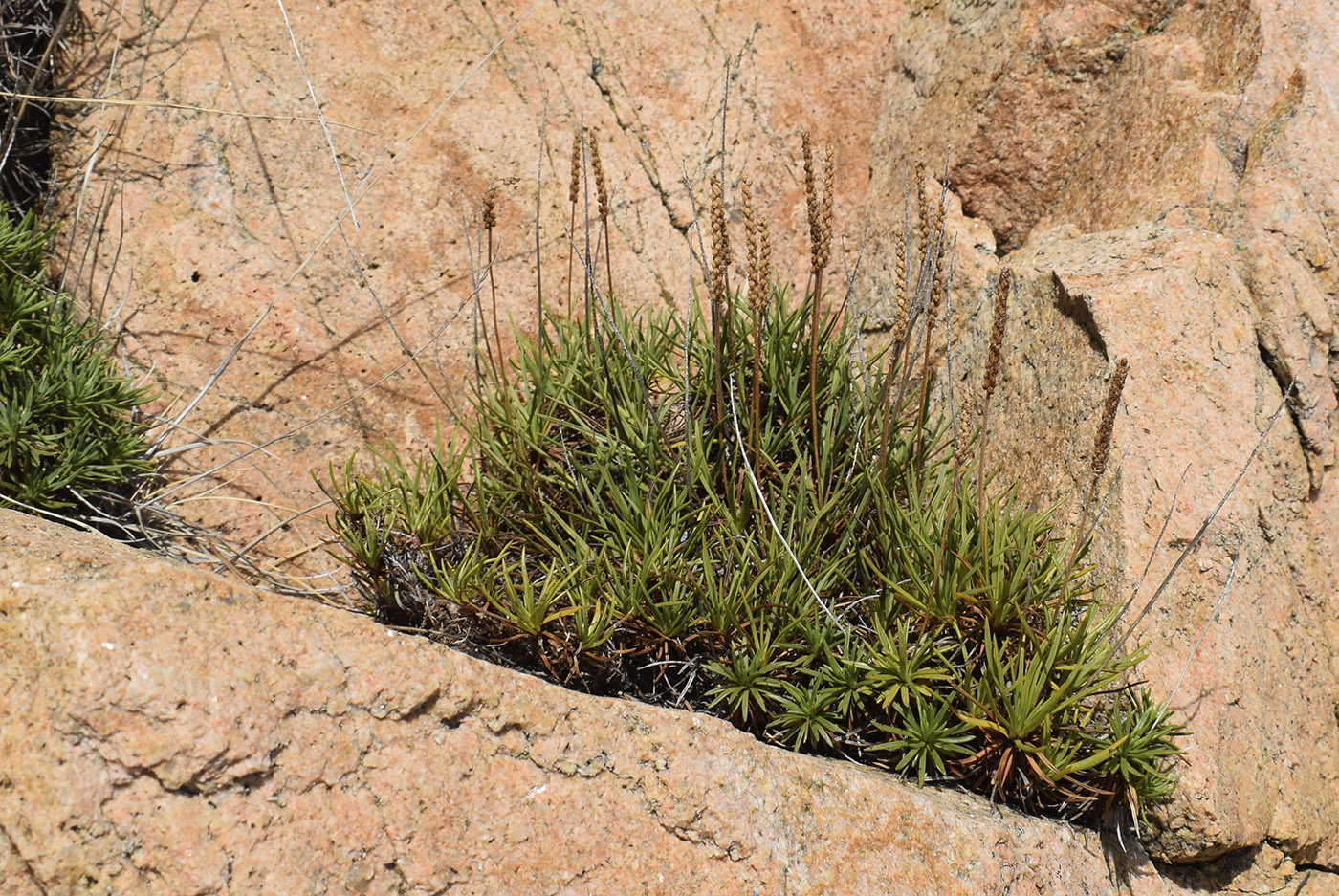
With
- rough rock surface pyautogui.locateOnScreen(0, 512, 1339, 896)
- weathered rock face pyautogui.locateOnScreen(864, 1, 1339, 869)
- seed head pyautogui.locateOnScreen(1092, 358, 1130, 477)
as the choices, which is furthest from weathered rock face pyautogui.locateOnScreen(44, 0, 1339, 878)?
seed head pyautogui.locateOnScreen(1092, 358, 1130, 477)

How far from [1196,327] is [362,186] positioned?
248cm

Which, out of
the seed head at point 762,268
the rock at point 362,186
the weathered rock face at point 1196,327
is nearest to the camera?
the seed head at point 762,268

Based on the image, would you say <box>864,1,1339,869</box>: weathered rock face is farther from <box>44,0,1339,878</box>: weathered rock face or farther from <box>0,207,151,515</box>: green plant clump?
<box>0,207,151,515</box>: green plant clump

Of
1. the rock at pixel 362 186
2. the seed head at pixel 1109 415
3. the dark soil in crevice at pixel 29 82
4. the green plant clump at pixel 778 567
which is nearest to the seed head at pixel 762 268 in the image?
the green plant clump at pixel 778 567

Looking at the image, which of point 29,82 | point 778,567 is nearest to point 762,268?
point 778,567

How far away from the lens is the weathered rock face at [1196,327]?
260 cm

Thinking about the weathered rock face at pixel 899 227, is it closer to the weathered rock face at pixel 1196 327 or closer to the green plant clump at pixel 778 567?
the weathered rock face at pixel 1196 327

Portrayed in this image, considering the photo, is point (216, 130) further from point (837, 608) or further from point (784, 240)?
point (837, 608)

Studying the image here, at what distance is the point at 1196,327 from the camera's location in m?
2.83

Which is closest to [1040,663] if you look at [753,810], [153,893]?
[753,810]

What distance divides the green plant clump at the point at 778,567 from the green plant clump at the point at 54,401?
0.63 m

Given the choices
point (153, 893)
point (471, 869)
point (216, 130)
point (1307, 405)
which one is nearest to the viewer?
point (153, 893)

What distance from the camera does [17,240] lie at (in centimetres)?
301

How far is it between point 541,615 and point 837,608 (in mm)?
716
